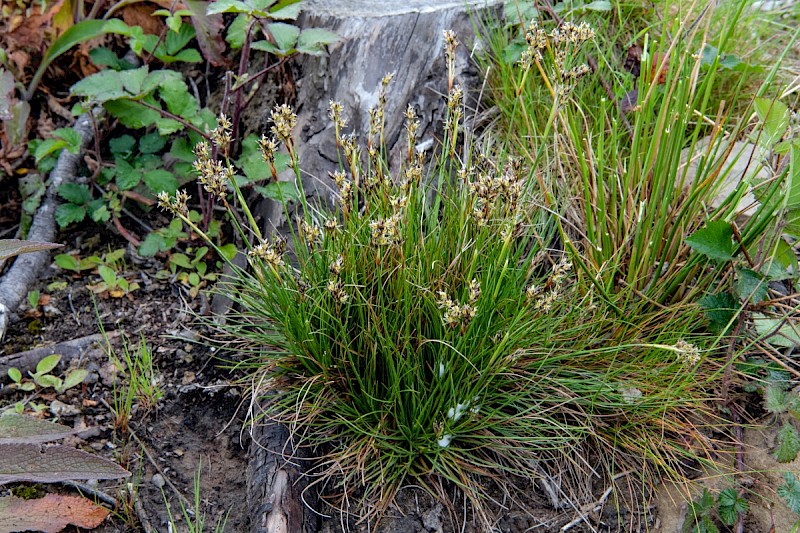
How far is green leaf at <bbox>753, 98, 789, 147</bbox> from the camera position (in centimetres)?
197

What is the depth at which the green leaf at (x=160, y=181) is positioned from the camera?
8.80 feet

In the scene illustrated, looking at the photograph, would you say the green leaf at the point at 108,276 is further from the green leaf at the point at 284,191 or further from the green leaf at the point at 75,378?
the green leaf at the point at 284,191

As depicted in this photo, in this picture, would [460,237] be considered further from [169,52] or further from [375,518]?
[169,52]

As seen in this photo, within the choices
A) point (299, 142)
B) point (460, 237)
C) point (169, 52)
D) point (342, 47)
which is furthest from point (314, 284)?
point (169, 52)

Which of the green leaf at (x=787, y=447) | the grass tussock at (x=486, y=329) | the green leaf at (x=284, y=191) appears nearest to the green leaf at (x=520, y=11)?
the grass tussock at (x=486, y=329)

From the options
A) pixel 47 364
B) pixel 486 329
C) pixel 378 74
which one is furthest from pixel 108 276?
pixel 486 329

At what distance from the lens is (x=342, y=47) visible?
278cm

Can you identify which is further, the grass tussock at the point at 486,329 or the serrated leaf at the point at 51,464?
the grass tussock at the point at 486,329

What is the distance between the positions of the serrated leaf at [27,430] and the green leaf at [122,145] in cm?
147

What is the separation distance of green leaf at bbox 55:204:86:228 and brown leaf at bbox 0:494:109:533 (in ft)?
4.19

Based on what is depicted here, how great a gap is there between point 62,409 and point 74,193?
1.01 m

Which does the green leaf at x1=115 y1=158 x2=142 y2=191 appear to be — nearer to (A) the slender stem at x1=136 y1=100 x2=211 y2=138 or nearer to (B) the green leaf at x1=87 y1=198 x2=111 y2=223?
(B) the green leaf at x1=87 y1=198 x2=111 y2=223

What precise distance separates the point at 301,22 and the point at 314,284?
1.58 meters

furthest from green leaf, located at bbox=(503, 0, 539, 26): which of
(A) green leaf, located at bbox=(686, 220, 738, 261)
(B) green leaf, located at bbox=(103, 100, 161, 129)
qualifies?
(B) green leaf, located at bbox=(103, 100, 161, 129)
